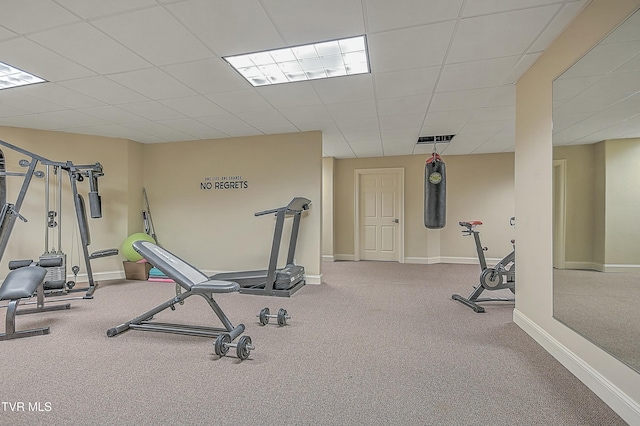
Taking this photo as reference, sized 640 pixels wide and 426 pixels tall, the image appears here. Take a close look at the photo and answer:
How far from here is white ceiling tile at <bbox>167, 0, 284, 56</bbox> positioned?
194 centimetres

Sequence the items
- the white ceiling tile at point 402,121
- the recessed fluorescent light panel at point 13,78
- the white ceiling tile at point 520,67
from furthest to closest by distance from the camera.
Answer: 1. the white ceiling tile at point 402,121
2. the recessed fluorescent light panel at point 13,78
3. the white ceiling tile at point 520,67

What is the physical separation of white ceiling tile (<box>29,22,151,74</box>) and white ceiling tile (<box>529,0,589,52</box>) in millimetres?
3189

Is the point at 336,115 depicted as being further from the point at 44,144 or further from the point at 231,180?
the point at 44,144

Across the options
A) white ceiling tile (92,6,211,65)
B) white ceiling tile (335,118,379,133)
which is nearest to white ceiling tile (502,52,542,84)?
white ceiling tile (335,118,379,133)

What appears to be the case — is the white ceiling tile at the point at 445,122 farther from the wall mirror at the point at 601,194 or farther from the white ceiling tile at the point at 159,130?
the white ceiling tile at the point at 159,130

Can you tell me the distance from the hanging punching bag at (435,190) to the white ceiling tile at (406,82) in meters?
1.64

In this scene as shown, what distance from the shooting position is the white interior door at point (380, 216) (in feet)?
23.8

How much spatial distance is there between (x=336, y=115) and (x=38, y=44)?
3.00 meters

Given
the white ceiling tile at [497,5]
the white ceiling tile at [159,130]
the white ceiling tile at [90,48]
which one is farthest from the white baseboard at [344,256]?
the white ceiling tile at [497,5]

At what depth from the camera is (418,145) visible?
6.04 metres

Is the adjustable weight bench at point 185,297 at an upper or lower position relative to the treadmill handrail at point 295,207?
lower

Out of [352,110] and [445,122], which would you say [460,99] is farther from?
[352,110]

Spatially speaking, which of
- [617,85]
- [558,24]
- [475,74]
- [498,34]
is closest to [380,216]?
[475,74]

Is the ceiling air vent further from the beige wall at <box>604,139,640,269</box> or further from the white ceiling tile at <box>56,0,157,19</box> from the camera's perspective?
the white ceiling tile at <box>56,0,157,19</box>
